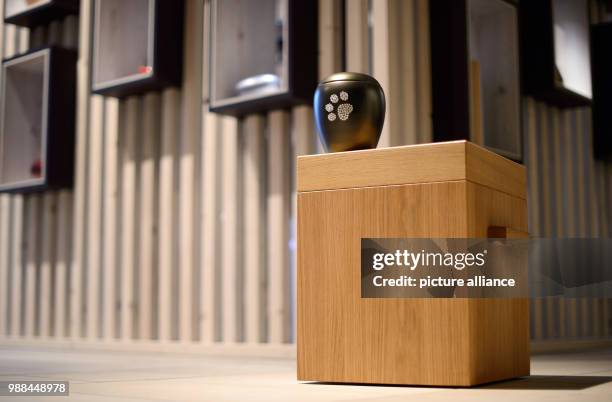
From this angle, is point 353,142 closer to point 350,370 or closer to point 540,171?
point 350,370

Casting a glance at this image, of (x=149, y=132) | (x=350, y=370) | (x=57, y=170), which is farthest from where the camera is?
(x=57, y=170)

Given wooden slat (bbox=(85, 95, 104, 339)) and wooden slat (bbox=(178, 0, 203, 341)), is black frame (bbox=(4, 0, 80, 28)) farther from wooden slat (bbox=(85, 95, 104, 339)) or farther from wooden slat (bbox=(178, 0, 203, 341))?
wooden slat (bbox=(178, 0, 203, 341))

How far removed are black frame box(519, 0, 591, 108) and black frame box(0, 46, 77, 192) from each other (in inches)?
77.0

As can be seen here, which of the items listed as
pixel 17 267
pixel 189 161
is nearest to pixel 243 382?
pixel 189 161

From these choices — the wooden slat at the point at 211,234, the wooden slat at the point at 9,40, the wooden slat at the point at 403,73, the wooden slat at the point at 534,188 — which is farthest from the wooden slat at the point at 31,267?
the wooden slat at the point at 534,188

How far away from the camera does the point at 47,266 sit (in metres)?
3.73

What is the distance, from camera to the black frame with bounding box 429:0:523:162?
8.98 ft

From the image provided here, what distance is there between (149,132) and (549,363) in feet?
5.96

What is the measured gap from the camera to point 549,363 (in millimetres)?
2402

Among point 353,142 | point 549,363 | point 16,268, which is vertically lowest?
point 549,363

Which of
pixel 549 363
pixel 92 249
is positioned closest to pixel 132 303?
pixel 92 249

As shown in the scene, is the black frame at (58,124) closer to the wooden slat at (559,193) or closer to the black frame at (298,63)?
the black frame at (298,63)

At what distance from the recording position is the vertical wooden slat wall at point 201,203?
2.84 m

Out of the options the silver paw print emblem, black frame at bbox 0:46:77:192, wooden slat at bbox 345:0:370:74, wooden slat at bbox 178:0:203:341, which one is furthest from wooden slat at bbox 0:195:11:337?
the silver paw print emblem
